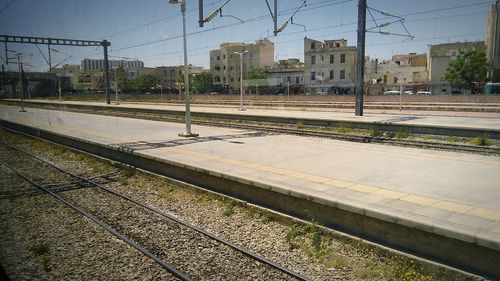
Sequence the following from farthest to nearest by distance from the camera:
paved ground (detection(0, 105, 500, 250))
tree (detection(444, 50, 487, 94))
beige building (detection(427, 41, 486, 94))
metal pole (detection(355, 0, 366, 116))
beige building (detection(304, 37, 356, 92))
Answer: beige building (detection(304, 37, 356, 92)) < beige building (detection(427, 41, 486, 94)) < tree (detection(444, 50, 487, 94)) < metal pole (detection(355, 0, 366, 116)) < paved ground (detection(0, 105, 500, 250))

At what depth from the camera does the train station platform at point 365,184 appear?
5184 millimetres

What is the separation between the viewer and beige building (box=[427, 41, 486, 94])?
2439 inches

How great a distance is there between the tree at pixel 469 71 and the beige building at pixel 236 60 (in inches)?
1507

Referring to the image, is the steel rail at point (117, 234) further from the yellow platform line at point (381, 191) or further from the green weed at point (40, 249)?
the yellow platform line at point (381, 191)

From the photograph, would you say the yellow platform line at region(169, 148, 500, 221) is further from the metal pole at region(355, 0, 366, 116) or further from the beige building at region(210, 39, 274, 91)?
the beige building at region(210, 39, 274, 91)

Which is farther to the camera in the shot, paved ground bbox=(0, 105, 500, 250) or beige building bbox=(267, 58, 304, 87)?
beige building bbox=(267, 58, 304, 87)

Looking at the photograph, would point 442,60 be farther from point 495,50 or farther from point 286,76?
point 286,76

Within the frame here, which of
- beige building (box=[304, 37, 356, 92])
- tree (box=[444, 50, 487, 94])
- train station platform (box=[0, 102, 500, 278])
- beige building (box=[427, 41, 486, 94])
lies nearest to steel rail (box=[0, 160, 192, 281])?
train station platform (box=[0, 102, 500, 278])

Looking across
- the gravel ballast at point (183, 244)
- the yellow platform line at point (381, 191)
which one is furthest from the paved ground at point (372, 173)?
the gravel ballast at point (183, 244)

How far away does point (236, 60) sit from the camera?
83.1 metres

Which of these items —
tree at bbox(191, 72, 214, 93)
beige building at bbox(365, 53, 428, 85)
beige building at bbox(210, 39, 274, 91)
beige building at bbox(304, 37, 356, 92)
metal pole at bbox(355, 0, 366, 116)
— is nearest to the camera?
metal pole at bbox(355, 0, 366, 116)

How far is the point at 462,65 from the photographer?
53562 millimetres

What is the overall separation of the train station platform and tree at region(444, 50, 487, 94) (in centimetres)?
4896

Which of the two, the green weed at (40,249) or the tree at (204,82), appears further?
the tree at (204,82)
